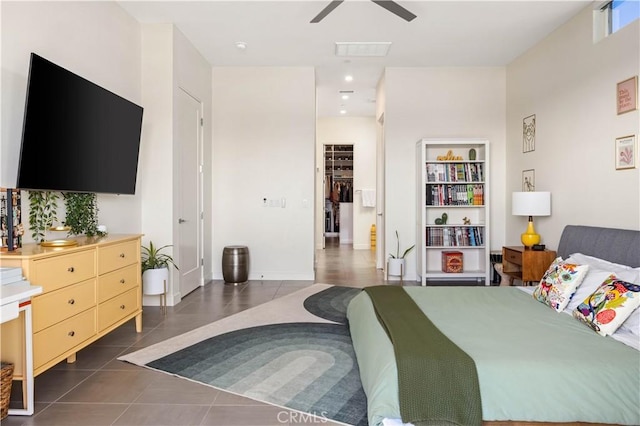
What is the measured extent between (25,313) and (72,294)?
0.41 metres

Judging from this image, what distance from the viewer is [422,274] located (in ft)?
17.1

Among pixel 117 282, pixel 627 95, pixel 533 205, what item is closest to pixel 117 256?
pixel 117 282

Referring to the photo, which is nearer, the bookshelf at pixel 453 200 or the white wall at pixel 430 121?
the bookshelf at pixel 453 200

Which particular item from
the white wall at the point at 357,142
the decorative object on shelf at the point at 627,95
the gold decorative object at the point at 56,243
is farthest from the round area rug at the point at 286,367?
the white wall at the point at 357,142

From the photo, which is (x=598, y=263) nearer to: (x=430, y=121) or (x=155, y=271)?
(x=430, y=121)

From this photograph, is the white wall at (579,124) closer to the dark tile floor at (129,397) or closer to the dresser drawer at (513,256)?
the dresser drawer at (513,256)

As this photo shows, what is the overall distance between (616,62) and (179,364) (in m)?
4.24

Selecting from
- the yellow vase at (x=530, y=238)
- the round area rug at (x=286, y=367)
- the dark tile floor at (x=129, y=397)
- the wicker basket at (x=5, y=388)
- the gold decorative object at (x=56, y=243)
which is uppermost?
the gold decorative object at (x=56, y=243)

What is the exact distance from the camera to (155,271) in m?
3.76

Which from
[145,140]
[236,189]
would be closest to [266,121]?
[236,189]

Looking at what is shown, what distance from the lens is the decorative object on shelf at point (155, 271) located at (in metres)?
3.76

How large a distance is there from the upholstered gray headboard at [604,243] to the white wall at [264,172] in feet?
10.5

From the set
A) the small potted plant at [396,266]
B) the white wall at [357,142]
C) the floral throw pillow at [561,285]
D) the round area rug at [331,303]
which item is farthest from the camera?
the white wall at [357,142]

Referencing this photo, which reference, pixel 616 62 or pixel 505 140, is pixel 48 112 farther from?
pixel 505 140
